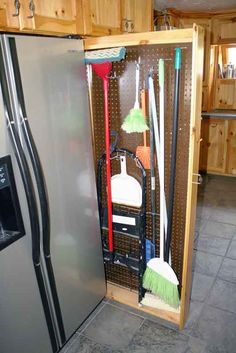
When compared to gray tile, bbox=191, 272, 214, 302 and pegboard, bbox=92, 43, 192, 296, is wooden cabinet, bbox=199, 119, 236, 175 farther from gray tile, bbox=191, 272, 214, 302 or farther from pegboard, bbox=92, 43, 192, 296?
pegboard, bbox=92, 43, 192, 296

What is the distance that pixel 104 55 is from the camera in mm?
1549

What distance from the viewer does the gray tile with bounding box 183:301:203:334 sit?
1.89 metres

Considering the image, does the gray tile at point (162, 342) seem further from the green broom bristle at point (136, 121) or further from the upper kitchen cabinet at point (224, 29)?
the upper kitchen cabinet at point (224, 29)

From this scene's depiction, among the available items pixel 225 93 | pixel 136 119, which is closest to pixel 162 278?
pixel 136 119

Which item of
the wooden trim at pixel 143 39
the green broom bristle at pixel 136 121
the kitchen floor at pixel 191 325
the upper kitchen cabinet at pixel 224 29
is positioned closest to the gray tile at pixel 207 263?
the kitchen floor at pixel 191 325

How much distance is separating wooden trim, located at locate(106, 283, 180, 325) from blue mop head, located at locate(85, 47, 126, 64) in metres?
1.52

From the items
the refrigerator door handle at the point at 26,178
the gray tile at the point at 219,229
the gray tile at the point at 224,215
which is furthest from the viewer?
the gray tile at the point at 224,215

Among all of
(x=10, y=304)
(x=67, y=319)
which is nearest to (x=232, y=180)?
(x=67, y=319)

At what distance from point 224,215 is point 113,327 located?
1917mm

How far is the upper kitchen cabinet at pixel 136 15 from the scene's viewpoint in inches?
79.0

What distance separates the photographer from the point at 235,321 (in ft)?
6.34

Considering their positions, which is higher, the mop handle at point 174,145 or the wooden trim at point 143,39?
the wooden trim at point 143,39

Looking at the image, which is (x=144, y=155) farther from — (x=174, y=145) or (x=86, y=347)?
(x=86, y=347)

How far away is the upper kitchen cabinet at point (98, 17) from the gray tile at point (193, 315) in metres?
1.83
